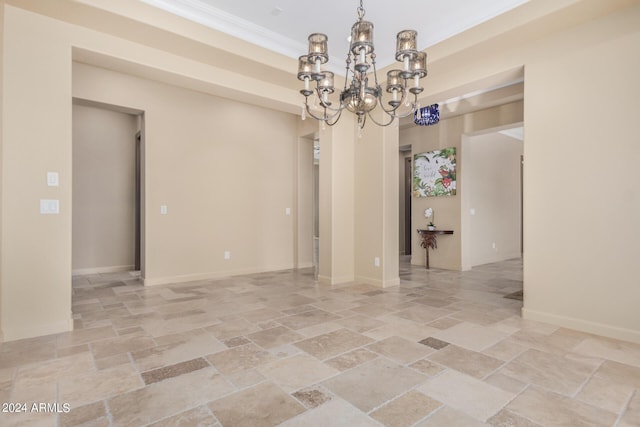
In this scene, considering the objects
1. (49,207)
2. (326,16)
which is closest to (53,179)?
(49,207)

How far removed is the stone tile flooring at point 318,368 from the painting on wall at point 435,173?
10.2 feet

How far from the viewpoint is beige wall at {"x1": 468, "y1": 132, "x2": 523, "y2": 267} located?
6.75 meters

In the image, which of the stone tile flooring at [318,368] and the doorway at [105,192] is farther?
the doorway at [105,192]

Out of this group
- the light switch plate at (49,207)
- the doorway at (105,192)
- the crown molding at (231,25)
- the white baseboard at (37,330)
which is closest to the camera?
the white baseboard at (37,330)

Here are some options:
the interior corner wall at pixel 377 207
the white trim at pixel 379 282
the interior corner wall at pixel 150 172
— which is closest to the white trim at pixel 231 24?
the interior corner wall at pixel 150 172

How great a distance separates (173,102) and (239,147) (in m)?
1.22

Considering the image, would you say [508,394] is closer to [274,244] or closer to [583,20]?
[583,20]

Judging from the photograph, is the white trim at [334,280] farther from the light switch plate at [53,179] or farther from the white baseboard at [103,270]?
the white baseboard at [103,270]

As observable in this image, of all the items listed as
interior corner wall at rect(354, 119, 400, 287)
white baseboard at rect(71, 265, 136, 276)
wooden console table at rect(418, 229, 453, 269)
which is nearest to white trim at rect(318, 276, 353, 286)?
interior corner wall at rect(354, 119, 400, 287)

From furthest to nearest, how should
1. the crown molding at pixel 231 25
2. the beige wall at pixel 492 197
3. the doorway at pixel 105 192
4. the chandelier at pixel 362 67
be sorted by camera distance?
the beige wall at pixel 492 197
the doorway at pixel 105 192
the crown molding at pixel 231 25
the chandelier at pixel 362 67

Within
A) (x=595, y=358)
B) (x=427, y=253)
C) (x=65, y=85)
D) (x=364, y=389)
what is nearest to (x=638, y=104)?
(x=595, y=358)

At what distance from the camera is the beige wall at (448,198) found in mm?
6125

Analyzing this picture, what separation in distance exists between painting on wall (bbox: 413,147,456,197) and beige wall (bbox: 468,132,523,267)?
0.88 feet

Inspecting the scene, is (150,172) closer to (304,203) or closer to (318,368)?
(304,203)
